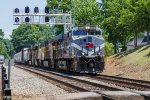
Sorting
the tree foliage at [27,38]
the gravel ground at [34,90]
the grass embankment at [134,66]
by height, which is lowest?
the gravel ground at [34,90]

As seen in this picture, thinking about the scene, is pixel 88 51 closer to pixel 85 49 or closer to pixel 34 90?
pixel 85 49

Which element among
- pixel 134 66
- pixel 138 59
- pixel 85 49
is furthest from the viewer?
pixel 138 59

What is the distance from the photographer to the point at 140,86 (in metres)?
22.0

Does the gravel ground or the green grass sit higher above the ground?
the green grass

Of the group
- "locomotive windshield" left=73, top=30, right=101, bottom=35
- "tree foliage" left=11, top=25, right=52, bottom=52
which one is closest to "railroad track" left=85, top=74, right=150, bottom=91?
"locomotive windshield" left=73, top=30, right=101, bottom=35

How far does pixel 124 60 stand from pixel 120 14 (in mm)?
15905

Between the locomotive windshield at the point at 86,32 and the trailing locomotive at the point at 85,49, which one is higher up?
the locomotive windshield at the point at 86,32

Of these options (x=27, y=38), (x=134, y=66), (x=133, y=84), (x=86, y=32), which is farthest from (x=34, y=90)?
(x=27, y=38)

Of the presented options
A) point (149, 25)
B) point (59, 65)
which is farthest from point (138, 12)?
point (59, 65)

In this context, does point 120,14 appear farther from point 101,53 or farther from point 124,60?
point 101,53

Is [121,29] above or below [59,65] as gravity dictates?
above

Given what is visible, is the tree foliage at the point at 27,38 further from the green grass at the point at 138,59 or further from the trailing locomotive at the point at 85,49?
the trailing locomotive at the point at 85,49

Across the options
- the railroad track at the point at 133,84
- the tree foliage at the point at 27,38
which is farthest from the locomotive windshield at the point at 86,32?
the tree foliage at the point at 27,38

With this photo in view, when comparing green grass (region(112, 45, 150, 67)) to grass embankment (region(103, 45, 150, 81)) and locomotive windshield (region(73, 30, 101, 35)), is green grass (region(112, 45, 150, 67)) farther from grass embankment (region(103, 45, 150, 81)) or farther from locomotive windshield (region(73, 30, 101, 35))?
locomotive windshield (region(73, 30, 101, 35))
